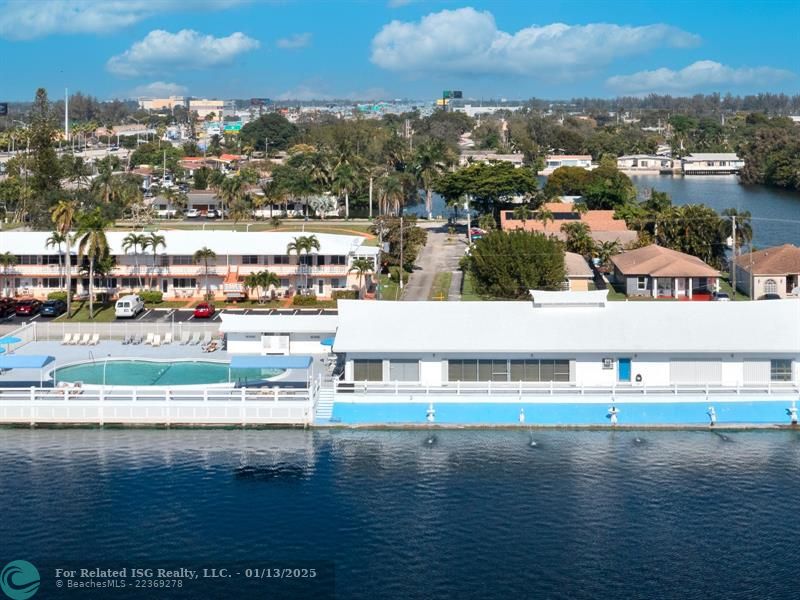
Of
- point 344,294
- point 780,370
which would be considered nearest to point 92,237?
point 344,294

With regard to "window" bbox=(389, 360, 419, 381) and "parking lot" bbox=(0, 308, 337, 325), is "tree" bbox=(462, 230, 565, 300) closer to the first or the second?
"parking lot" bbox=(0, 308, 337, 325)

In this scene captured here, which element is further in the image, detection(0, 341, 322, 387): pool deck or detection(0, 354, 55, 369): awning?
detection(0, 341, 322, 387): pool deck

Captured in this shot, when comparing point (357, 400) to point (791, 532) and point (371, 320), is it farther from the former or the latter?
point (791, 532)

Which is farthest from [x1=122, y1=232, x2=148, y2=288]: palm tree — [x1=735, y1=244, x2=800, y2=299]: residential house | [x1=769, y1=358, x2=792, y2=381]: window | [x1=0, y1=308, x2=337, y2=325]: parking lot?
[x1=769, y1=358, x2=792, y2=381]: window

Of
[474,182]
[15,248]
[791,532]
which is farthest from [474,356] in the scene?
[474,182]

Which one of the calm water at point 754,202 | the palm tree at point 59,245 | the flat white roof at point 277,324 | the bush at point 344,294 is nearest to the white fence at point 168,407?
the flat white roof at point 277,324

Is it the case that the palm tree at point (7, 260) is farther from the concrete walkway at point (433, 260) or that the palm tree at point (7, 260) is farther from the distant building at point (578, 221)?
the distant building at point (578, 221)

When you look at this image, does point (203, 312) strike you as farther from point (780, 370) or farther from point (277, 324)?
point (780, 370)
